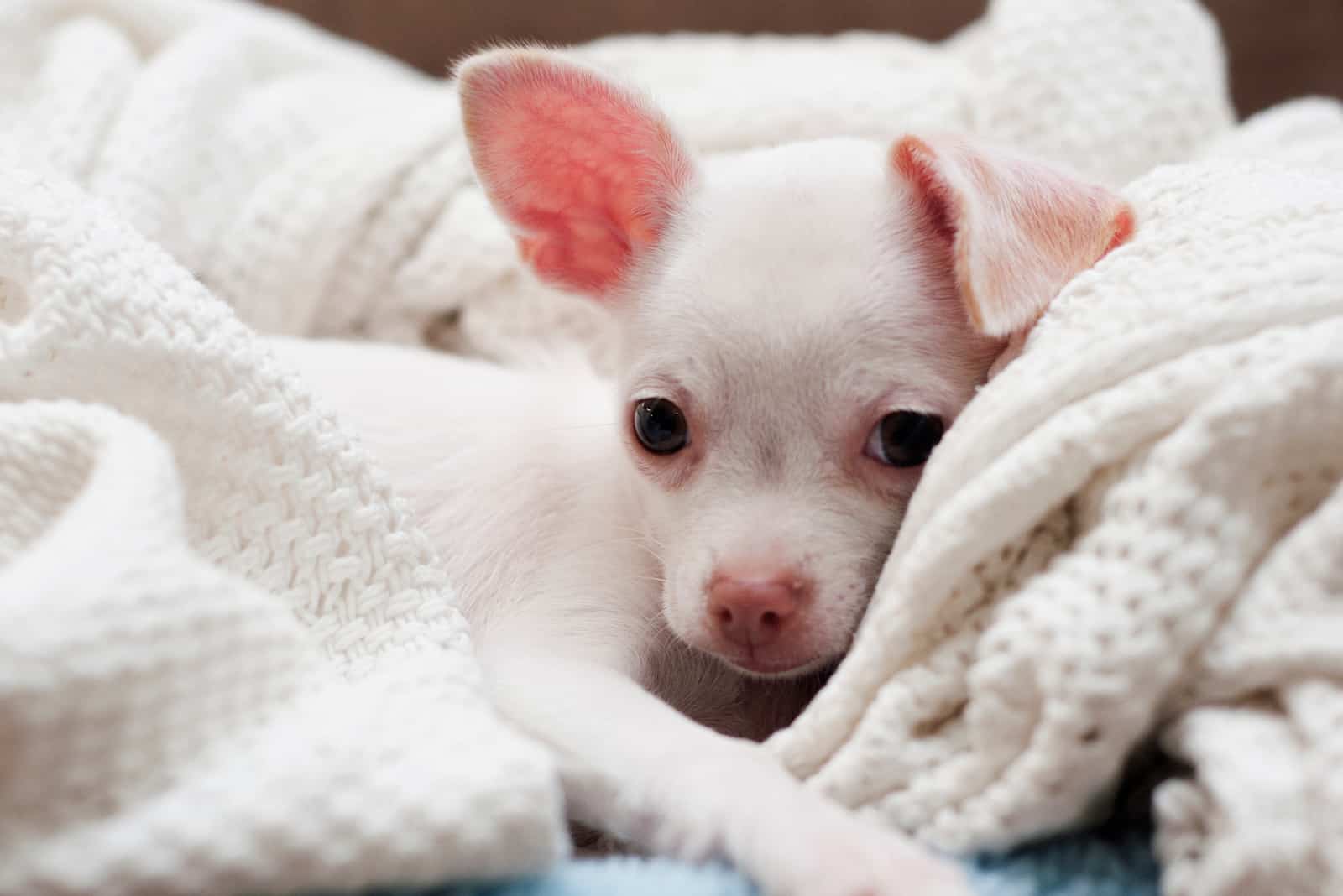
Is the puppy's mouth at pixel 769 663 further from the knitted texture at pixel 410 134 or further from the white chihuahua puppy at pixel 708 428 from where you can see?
the knitted texture at pixel 410 134

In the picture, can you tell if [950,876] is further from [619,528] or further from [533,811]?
[619,528]

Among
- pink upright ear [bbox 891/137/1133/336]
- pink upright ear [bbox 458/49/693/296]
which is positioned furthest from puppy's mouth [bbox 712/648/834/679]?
pink upright ear [bbox 458/49/693/296]

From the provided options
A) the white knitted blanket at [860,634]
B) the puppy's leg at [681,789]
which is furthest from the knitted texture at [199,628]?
the puppy's leg at [681,789]

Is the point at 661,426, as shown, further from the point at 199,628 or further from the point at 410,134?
the point at 410,134

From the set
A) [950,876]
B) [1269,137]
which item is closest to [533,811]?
[950,876]

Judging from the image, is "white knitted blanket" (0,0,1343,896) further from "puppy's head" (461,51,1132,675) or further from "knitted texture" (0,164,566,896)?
"puppy's head" (461,51,1132,675)

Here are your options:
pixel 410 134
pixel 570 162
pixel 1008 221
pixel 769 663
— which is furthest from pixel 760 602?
pixel 410 134
